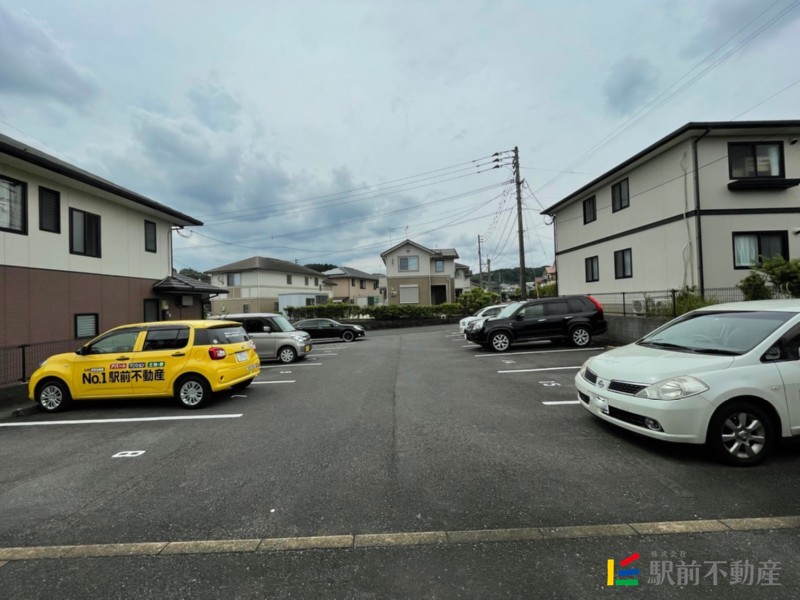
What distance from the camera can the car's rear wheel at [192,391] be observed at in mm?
6648

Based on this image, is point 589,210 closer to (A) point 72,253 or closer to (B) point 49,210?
(A) point 72,253

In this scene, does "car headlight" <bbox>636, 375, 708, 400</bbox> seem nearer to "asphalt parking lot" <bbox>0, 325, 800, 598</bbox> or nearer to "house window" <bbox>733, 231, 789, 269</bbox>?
"asphalt parking lot" <bbox>0, 325, 800, 598</bbox>

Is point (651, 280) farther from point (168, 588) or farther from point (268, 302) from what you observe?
point (268, 302)

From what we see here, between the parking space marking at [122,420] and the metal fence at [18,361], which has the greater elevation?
the metal fence at [18,361]

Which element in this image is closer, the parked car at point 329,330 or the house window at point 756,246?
the house window at point 756,246

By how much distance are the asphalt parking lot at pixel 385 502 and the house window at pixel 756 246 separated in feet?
38.5

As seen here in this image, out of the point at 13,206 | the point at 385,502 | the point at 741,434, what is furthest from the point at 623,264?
the point at 13,206

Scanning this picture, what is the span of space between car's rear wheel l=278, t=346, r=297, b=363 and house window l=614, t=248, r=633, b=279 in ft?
46.0

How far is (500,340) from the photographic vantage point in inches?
496

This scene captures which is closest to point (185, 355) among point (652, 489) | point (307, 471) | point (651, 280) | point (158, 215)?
point (307, 471)

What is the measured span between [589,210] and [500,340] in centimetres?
1058

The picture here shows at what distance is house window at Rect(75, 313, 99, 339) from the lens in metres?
11.4

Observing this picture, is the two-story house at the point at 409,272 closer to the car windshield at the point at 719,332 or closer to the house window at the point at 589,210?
the house window at the point at 589,210

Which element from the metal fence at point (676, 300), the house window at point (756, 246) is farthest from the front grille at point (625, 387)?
the house window at point (756, 246)
